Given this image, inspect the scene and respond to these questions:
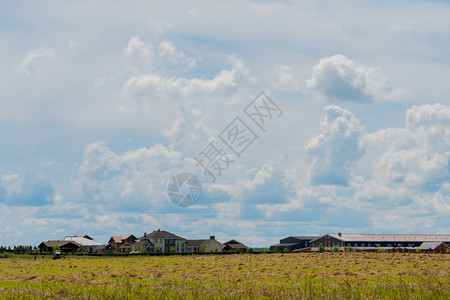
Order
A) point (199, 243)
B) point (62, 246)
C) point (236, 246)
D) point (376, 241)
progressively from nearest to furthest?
point (376, 241)
point (199, 243)
point (62, 246)
point (236, 246)

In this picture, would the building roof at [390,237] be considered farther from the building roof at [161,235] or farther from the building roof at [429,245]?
the building roof at [161,235]

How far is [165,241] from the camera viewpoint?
16412 cm

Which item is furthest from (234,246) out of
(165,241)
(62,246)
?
(62,246)

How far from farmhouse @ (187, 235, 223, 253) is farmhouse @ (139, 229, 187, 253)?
293 centimetres

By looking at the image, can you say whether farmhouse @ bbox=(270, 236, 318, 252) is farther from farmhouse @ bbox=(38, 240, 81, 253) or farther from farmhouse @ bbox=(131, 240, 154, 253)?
farmhouse @ bbox=(38, 240, 81, 253)

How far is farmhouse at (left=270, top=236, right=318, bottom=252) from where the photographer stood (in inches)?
7086

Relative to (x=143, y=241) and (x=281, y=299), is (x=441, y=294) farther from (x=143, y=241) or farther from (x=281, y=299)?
(x=143, y=241)

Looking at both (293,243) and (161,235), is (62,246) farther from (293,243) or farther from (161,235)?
(293,243)

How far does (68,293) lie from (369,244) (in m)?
160

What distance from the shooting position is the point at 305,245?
599ft

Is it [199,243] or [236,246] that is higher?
[199,243]

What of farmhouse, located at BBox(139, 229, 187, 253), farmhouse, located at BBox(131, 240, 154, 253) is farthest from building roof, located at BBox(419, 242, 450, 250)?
farmhouse, located at BBox(131, 240, 154, 253)

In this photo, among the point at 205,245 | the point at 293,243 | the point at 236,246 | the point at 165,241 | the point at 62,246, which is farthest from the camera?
the point at 293,243

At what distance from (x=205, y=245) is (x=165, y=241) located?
14.6m
